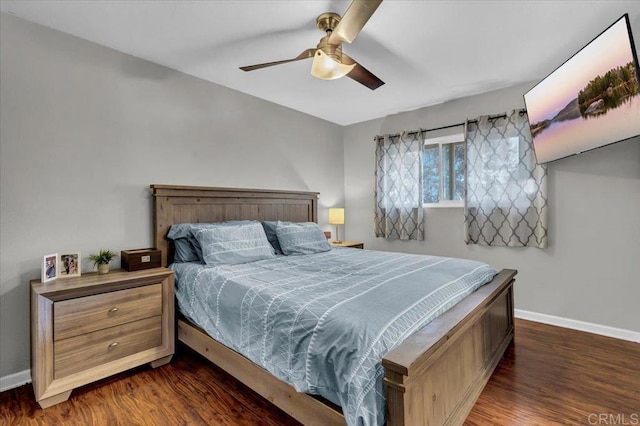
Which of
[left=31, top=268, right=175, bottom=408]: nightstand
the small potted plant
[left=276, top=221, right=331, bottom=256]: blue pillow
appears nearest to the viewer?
[left=31, top=268, right=175, bottom=408]: nightstand

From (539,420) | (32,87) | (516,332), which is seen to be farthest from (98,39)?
(516,332)

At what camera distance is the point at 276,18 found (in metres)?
2.09

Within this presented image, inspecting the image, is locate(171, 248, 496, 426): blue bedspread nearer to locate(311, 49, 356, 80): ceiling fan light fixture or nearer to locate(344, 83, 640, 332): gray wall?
locate(344, 83, 640, 332): gray wall

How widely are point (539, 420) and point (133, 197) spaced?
10.5 ft

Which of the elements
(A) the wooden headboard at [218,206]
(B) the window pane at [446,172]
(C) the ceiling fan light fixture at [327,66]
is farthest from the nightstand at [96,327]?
(B) the window pane at [446,172]

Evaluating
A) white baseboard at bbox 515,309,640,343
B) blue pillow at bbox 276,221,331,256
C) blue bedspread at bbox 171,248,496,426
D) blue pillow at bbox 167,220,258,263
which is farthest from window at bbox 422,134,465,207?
blue pillow at bbox 167,220,258,263

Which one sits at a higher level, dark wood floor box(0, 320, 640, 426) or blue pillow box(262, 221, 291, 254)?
blue pillow box(262, 221, 291, 254)

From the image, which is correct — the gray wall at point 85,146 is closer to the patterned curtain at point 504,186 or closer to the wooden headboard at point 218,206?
the wooden headboard at point 218,206

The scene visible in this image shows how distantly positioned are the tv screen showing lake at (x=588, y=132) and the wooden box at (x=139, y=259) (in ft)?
11.4

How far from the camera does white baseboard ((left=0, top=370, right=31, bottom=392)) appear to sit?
2012 mm

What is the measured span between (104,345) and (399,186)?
3.43 metres

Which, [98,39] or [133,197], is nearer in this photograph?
[98,39]

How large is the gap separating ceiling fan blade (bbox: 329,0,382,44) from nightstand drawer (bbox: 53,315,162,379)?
2.31 metres

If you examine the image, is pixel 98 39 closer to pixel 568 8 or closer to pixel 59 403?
pixel 59 403
